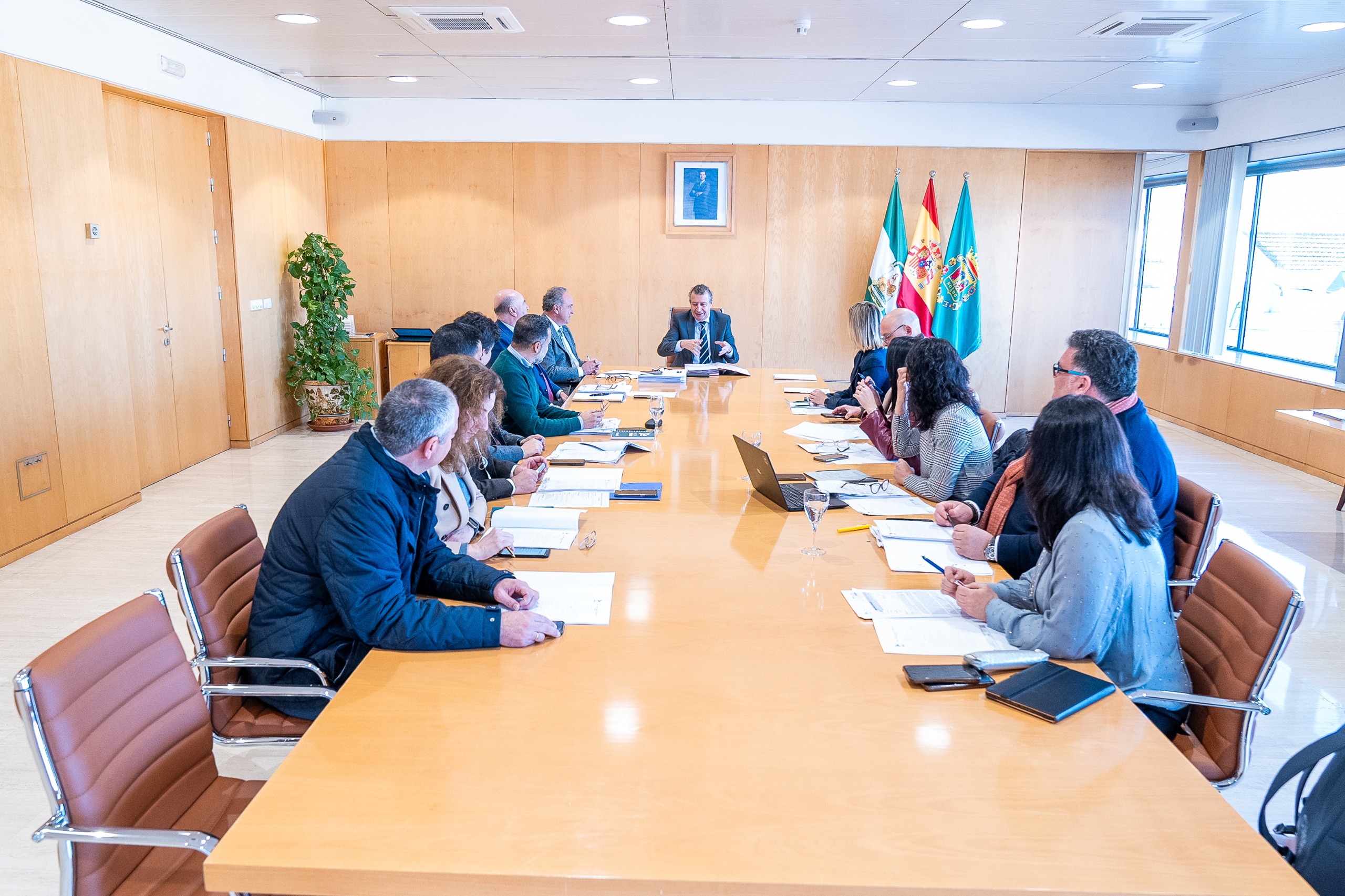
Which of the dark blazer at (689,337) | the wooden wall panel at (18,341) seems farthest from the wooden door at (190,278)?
the dark blazer at (689,337)

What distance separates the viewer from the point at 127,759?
5.81 feet

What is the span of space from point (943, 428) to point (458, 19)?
4.13 m

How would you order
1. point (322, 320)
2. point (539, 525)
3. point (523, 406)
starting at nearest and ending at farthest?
1. point (539, 525)
2. point (523, 406)
3. point (322, 320)

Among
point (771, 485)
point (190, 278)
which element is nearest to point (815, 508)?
point (771, 485)

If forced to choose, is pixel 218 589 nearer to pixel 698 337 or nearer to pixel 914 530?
pixel 914 530

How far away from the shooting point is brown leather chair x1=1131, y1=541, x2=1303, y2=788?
2100mm

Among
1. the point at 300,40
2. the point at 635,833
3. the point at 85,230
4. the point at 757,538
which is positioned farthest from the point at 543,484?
the point at 300,40

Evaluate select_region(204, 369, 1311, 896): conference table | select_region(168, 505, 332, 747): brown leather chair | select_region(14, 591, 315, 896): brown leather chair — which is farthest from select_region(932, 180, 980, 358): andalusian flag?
select_region(14, 591, 315, 896): brown leather chair

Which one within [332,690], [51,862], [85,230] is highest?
[85,230]

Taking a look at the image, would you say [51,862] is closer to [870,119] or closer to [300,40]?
[300,40]

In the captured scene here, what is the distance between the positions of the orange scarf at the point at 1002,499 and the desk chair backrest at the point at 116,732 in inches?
89.7

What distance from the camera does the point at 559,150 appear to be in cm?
920

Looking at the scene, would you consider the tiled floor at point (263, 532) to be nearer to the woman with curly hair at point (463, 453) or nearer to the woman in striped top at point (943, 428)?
the woman with curly hair at point (463, 453)

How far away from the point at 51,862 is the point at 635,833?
7.00ft
